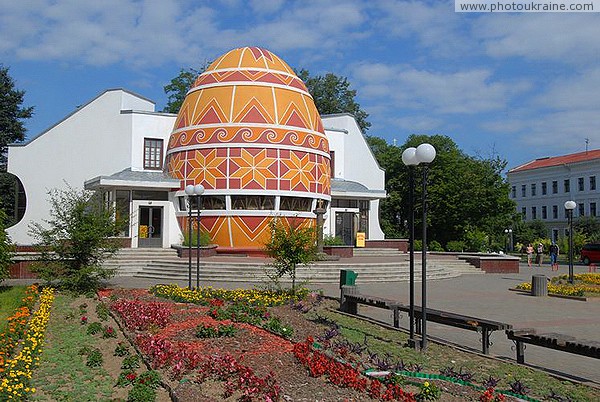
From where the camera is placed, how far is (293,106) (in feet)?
106

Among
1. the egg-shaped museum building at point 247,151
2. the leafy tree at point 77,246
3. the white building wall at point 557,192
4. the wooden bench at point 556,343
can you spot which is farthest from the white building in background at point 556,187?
the wooden bench at point 556,343

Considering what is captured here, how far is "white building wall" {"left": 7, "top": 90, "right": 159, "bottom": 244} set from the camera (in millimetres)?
32625

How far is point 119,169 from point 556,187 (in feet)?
180

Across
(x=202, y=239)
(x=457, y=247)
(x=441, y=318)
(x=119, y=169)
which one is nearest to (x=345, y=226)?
(x=457, y=247)

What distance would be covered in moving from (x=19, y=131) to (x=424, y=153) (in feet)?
134

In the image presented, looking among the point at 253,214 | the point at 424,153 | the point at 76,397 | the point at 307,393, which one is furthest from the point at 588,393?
the point at 253,214

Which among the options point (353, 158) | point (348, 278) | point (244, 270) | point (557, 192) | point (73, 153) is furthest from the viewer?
point (557, 192)

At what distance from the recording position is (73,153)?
1326 inches

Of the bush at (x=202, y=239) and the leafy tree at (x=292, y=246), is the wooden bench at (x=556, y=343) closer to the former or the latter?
the leafy tree at (x=292, y=246)

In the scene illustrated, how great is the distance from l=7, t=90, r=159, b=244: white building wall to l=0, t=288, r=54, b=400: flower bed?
23.3 metres

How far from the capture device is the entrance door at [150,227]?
105ft

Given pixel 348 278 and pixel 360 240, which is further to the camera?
pixel 360 240

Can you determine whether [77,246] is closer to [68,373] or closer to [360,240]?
[68,373]

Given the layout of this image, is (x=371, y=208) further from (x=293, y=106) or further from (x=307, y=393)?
(x=307, y=393)
